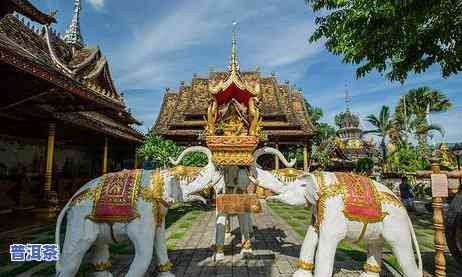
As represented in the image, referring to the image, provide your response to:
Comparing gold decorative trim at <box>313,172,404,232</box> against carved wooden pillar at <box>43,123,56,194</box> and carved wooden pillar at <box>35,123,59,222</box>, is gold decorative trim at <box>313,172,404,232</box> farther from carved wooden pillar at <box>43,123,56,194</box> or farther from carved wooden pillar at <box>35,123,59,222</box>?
carved wooden pillar at <box>43,123,56,194</box>

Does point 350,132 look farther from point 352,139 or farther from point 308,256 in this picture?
point 308,256

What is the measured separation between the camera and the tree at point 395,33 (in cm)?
676

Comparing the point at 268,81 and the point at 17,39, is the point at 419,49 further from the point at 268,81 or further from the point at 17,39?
the point at 268,81

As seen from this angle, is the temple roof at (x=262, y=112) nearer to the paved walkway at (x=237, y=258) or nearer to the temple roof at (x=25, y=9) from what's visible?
the temple roof at (x=25, y=9)

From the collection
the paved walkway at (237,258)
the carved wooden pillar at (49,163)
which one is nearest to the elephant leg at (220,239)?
the paved walkway at (237,258)

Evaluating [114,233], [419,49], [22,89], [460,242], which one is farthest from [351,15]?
[22,89]

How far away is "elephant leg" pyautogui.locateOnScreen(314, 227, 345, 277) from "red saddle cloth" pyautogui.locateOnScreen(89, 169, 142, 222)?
8.46 feet

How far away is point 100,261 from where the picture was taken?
15.6ft

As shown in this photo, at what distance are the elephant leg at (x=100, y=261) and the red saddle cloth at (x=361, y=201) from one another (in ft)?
11.9

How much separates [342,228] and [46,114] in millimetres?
10474

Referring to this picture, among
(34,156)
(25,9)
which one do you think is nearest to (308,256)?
(25,9)

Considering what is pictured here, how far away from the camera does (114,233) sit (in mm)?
4340

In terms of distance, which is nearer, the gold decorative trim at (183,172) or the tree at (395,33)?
the gold decorative trim at (183,172)

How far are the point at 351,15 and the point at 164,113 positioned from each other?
1875 cm
